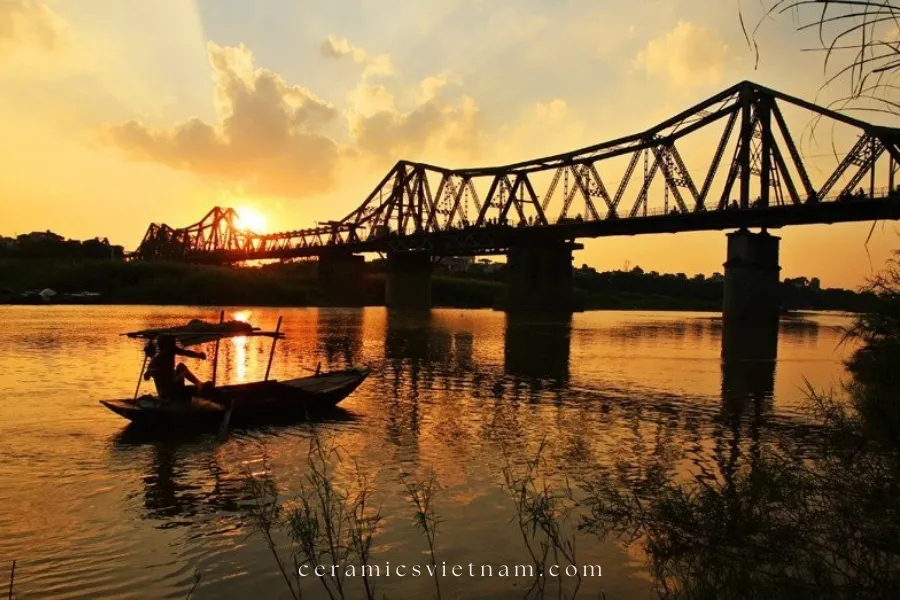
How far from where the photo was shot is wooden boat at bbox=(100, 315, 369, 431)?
621 inches

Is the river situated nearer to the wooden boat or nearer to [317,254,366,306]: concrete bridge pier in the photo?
the wooden boat

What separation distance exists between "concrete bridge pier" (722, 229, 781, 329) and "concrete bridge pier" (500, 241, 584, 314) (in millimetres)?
31420

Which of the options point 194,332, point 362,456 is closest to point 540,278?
point 194,332

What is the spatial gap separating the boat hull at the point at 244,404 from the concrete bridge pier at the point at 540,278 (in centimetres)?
7814

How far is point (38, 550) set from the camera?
29.0 feet

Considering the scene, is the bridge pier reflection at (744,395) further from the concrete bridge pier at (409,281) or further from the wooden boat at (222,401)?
the concrete bridge pier at (409,281)

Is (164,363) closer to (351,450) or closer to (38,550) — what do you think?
(351,450)

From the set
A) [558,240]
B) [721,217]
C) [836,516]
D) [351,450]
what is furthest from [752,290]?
[836,516]

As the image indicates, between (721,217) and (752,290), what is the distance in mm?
10077

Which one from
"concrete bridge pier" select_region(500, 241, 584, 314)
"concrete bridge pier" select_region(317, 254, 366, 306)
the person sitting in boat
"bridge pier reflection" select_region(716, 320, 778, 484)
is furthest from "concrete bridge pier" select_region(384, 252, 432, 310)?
the person sitting in boat

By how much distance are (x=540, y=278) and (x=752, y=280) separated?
120 ft

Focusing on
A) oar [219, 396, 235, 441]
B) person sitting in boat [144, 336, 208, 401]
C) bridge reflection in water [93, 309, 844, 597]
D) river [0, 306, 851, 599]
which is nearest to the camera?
river [0, 306, 851, 599]

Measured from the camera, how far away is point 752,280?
6688cm

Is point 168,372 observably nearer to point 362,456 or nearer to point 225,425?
point 225,425
